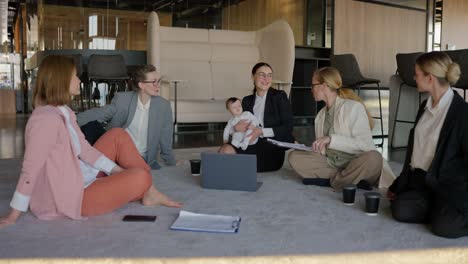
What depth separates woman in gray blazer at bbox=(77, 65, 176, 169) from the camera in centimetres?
337

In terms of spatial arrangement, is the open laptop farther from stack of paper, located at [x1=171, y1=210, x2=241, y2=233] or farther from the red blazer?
the red blazer

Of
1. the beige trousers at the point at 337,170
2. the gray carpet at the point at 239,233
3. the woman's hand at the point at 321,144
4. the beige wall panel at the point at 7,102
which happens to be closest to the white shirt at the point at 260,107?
the beige trousers at the point at 337,170

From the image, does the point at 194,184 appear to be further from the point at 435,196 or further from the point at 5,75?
the point at 5,75

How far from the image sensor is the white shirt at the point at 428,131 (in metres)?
2.18

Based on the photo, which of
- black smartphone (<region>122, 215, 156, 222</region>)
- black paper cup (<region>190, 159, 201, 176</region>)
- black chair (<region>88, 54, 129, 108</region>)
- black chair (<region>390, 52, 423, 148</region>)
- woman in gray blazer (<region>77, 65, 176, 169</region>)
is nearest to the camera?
black smartphone (<region>122, 215, 156, 222</region>)

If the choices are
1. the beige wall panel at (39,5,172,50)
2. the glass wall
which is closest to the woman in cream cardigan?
the glass wall

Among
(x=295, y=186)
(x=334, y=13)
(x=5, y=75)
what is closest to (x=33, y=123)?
(x=295, y=186)

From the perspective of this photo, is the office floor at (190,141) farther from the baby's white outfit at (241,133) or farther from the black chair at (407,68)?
the baby's white outfit at (241,133)

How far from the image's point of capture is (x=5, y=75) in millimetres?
11711

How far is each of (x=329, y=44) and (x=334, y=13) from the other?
50 cm

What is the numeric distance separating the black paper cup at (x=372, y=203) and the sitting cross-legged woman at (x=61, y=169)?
1021 mm

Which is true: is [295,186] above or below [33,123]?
below

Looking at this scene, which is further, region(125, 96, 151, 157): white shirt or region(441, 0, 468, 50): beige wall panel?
region(441, 0, 468, 50): beige wall panel

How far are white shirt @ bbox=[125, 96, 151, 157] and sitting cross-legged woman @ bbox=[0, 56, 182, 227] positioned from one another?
1.19m
